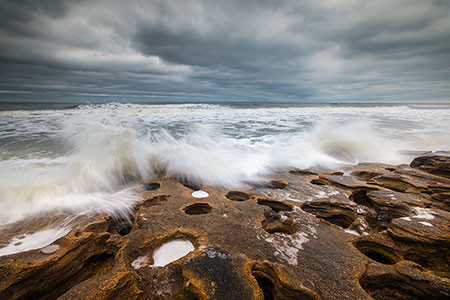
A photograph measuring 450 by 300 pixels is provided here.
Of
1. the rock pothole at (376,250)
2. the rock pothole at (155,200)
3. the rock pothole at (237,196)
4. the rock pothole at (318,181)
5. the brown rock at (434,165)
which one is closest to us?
the rock pothole at (376,250)

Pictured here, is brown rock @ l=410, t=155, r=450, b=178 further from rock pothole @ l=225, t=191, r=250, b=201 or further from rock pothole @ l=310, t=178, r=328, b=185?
rock pothole @ l=225, t=191, r=250, b=201

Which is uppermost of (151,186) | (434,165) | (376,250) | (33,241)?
(434,165)

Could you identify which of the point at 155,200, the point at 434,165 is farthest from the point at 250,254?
the point at 434,165

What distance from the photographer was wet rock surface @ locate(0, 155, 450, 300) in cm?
151

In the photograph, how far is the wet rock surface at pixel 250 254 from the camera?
4.94ft

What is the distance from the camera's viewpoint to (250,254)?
1.87m

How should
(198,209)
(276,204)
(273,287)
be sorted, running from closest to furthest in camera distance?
1. (273,287)
2. (198,209)
3. (276,204)

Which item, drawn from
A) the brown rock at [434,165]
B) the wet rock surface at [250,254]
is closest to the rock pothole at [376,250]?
the wet rock surface at [250,254]

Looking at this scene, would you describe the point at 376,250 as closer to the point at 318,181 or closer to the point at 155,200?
the point at 318,181

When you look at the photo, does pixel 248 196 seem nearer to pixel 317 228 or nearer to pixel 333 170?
pixel 317 228

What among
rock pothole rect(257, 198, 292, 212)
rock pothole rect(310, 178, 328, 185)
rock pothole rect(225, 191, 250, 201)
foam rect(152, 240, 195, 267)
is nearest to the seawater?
rock pothole rect(225, 191, 250, 201)

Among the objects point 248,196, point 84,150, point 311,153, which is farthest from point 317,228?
point 84,150

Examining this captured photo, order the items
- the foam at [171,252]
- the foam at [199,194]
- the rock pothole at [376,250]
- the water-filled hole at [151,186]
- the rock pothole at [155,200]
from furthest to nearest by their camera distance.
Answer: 1. the water-filled hole at [151,186]
2. the foam at [199,194]
3. the rock pothole at [155,200]
4. the rock pothole at [376,250]
5. the foam at [171,252]

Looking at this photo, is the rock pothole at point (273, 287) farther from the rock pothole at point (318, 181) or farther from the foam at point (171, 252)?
the rock pothole at point (318, 181)
